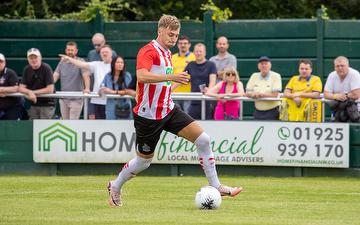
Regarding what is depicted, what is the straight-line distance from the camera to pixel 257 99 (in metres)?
18.2

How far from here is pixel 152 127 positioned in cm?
1270

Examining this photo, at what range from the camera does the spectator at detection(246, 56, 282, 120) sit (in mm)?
18297

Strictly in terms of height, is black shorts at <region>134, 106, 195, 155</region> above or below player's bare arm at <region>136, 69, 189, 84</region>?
below

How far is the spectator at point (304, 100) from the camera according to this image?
18047 mm

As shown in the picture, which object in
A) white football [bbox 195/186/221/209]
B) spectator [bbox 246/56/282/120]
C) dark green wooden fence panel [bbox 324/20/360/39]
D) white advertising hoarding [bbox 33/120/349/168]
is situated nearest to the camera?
white football [bbox 195/186/221/209]

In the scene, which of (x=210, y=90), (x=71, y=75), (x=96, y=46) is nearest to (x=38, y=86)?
(x=71, y=75)

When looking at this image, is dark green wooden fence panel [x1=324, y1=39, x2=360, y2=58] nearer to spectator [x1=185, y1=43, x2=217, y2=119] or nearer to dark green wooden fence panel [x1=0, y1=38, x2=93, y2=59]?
spectator [x1=185, y1=43, x2=217, y2=119]

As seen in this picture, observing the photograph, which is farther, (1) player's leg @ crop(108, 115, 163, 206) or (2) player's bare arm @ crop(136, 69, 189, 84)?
(1) player's leg @ crop(108, 115, 163, 206)

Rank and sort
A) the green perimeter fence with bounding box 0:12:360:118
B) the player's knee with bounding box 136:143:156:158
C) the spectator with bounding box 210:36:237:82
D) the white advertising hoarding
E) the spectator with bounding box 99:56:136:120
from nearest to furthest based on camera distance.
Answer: the player's knee with bounding box 136:143:156:158
the white advertising hoarding
the spectator with bounding box 99:56:136:120
the spectator with bounding box 210:36:237:82
the green perimeter fence with bounding box 0:12:360:118

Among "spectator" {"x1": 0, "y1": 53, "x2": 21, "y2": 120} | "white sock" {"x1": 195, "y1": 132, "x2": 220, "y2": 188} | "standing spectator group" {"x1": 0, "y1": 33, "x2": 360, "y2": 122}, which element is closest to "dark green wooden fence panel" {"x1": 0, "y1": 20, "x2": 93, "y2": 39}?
"standing spectator group" {"x1": 0, "y1": 33, "x2": 360, "y2": 122}

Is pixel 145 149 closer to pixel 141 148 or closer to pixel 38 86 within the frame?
pixel 141 148

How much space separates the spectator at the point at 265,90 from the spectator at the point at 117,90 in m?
2.13

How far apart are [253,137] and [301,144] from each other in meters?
0.84

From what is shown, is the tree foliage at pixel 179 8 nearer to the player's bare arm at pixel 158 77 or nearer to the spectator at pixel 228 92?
the spectator at pixel 228 92
